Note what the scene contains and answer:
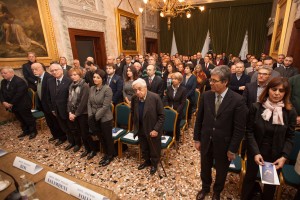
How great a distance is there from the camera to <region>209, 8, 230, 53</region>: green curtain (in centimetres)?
1066

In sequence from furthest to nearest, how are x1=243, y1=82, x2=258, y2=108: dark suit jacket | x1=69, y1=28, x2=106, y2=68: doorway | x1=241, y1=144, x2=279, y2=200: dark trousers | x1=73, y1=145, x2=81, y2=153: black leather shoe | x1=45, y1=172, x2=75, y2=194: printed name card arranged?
1. x1=69, y1=28, x2=106, y2=68: doorway
2. x1=73, y1=145, x2=81, y2=153: black leather shoe
3. x1=243, y1=82, x2=258, y2=108: dark suit jacket
4. x1=241, y1=144, x2=279, y2=200: dark trousers
5. x1=45, y1=172, x2=75, y2=194: printed name card

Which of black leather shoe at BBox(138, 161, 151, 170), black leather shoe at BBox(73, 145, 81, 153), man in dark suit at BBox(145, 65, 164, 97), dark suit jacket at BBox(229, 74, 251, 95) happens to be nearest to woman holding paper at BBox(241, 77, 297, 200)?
black leather shoe at BBox(138, 161, 151, 170)

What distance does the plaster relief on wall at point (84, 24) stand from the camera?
599 centimetres

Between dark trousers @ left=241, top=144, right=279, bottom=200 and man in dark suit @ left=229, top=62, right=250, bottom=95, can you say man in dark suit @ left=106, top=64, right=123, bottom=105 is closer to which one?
man in dark suit @ left=229, top=62, right=250, bottom=95

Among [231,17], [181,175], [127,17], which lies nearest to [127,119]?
[181,175]

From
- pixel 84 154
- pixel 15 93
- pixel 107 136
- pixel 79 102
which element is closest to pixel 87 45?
pixel 15 93

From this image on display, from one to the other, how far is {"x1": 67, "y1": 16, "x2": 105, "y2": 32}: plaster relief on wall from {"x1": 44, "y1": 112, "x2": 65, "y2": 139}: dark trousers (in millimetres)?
3901

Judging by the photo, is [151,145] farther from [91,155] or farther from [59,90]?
[59,90]

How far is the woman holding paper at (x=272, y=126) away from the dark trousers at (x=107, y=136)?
2017mm

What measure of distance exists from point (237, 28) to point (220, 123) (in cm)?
1132

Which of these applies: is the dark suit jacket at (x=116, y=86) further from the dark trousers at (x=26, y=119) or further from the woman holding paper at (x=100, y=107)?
the dark trousers at (x=26, y=119)

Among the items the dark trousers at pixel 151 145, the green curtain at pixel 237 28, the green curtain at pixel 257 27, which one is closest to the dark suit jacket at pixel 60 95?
the dark trousers at pixel 151 145

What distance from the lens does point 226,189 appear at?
92.3 inches

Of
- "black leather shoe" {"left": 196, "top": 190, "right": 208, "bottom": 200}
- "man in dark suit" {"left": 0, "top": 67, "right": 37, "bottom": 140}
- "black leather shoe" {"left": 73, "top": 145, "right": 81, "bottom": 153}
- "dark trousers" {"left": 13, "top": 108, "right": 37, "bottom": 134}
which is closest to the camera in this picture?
"black leather shoe" {"left": 196, "top": 190, "right": 208, "bottom": 200}
